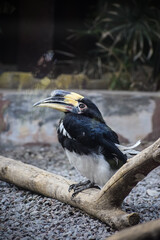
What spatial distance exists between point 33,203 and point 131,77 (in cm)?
185

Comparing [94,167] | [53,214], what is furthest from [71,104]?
[53,214]

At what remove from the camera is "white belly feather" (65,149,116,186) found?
1.64 m

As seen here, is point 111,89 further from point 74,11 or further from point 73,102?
point 73,102

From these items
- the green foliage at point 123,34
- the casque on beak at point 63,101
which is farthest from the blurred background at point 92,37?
the casque on beak at point 63,101

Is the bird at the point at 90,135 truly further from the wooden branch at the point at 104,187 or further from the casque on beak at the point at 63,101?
the wooden branch at the point at 104,187

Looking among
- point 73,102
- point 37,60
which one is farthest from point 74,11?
point 73,102

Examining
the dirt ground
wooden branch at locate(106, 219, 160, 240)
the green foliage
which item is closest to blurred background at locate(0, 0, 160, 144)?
the green foliage

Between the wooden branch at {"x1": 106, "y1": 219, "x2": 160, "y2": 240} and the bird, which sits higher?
the wooden branch at {"x1": 106, "y1": 219, "x2": 160, "y2": 240}

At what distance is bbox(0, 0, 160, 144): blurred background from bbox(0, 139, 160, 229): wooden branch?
534 mm

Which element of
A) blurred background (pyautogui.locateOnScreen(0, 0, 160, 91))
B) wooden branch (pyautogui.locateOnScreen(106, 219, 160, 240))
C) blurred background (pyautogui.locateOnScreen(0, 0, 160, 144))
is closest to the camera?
wooden branch (pyautogui.locateOnScreen(106, 219, 160, 240))

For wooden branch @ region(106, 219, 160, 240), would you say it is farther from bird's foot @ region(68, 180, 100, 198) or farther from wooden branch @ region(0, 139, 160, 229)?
bird's foot @ region(68, 180, 100, 198)

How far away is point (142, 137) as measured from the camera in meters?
2.79

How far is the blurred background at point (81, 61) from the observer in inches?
104

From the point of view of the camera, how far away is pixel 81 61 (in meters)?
3.18
